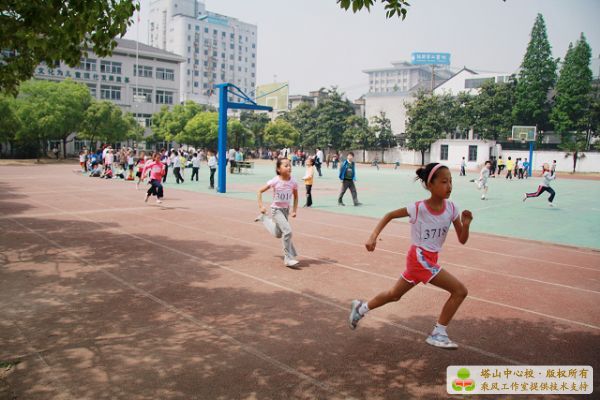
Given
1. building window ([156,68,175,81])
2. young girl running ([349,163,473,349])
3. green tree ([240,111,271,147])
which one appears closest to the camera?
young girl running ([349,163,473,349])

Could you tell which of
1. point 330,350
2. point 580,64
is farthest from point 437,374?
point 580,64

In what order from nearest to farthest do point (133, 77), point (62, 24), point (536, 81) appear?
1. point (62, 24)
2. point (536, 81)
3. point (133, 77)

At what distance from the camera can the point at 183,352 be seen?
4.69 m

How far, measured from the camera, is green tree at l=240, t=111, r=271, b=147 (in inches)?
3049

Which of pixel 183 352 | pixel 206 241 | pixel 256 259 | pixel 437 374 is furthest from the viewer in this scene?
pixel 206 241

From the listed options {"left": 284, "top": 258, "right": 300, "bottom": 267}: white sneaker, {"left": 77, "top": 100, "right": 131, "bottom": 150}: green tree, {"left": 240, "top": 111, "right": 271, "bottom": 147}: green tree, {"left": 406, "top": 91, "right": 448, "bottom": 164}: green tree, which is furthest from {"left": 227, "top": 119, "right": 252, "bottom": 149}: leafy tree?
{"left": 284, "top": 258, "right": 300, "bottom": 267}: white sneaker

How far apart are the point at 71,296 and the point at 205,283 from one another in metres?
1.73

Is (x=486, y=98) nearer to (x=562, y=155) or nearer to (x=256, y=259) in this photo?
(x=562, y=155)

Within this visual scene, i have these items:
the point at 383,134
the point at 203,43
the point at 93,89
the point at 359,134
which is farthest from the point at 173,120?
the point at 203,43

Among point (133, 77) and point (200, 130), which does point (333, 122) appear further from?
point (133, 77)

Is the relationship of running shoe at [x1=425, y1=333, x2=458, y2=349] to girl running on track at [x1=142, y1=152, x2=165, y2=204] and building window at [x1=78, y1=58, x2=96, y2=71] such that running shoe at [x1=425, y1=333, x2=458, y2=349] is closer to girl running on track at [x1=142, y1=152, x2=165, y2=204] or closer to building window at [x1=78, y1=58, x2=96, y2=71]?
girl running on track at [x1=142, y1=152, x2=165, y2=204]

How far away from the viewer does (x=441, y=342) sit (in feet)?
16.2

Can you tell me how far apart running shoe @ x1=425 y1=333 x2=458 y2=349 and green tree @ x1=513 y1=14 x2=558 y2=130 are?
58.4 meters

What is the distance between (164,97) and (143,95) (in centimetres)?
359
